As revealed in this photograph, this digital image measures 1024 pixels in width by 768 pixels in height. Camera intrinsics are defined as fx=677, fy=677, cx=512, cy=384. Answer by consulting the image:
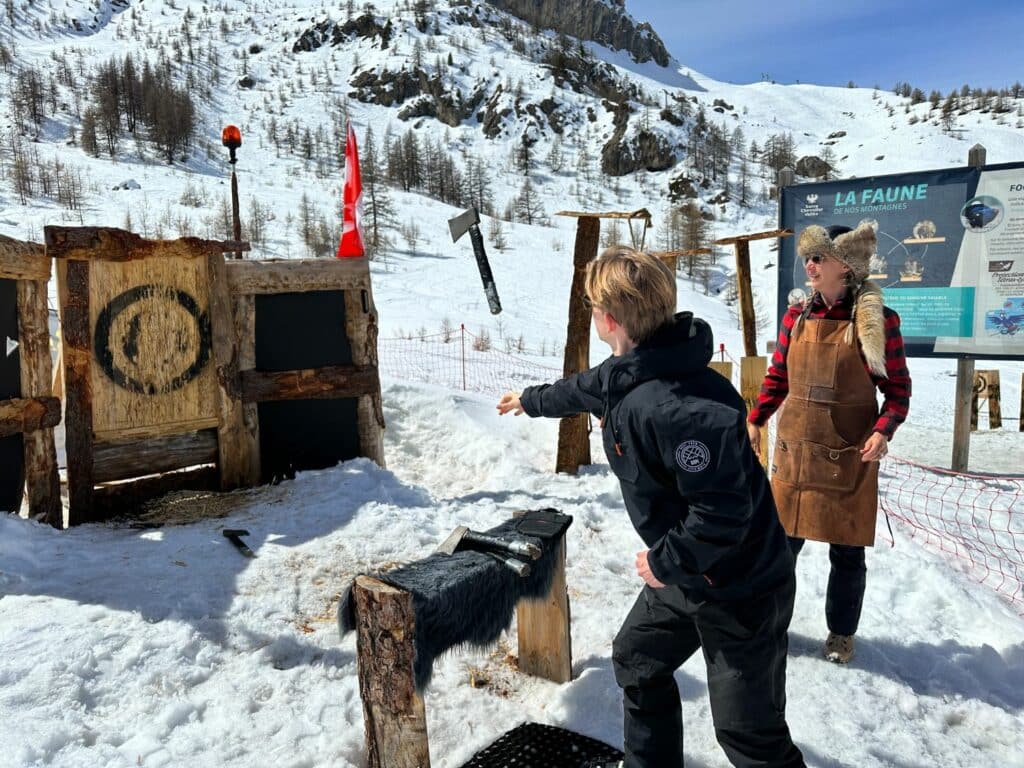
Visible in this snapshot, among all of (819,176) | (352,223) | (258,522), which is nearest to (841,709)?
(258,522)

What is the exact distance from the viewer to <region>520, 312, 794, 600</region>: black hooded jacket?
1.67 meters

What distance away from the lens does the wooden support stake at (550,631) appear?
2.88m

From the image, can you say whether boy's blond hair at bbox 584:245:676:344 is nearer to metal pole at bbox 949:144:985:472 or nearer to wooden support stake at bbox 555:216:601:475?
wooden support stake at bbox 555:216:601:475

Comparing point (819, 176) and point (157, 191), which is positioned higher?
point (819, 176)

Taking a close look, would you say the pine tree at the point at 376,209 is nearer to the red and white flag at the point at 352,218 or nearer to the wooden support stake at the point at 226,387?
the red and white flag at the point at 352,218

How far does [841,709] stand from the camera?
276 cm

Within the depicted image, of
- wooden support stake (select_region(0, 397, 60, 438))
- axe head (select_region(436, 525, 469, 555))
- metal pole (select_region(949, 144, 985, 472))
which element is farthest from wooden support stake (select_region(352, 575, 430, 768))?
metal pole (select_region(949, 144, 985, 472))

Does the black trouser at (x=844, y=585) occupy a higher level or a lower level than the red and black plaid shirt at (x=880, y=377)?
lower

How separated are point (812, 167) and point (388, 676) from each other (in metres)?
43.1

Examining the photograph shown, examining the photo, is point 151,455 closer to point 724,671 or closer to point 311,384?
point 311,384

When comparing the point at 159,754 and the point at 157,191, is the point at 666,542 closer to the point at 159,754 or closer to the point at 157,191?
the point at 159,754

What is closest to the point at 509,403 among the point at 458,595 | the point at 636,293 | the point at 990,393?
the point at 458,595

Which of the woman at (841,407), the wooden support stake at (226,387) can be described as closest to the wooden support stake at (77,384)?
the wooden support stake at (226,387)

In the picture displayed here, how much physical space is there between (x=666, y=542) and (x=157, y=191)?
3116 cm
